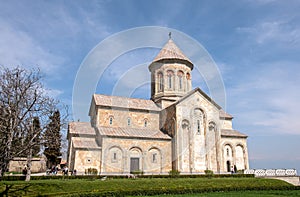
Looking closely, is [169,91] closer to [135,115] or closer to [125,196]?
[135,115]

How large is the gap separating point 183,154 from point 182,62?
44.8ft

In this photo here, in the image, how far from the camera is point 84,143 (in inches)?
1005

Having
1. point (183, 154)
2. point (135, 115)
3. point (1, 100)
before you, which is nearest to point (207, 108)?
point (183, 154)

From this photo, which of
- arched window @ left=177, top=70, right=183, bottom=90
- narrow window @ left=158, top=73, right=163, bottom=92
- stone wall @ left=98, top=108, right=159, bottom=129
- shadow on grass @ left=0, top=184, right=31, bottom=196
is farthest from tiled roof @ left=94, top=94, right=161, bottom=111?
shadow on grass @ left=0, top=184, right=31, bottom=196

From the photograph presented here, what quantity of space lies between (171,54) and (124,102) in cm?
1010

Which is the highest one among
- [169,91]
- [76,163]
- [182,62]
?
[182,62]

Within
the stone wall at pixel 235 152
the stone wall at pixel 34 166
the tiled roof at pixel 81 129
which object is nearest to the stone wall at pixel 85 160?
the tiled roof at pixel 81 129

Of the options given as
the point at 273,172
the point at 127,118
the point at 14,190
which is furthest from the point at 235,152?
the point at 14,190

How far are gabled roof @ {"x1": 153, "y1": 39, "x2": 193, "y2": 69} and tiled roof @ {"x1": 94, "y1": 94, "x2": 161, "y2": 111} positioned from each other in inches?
272

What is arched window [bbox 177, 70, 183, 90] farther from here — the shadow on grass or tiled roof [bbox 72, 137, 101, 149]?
the shadow on grass

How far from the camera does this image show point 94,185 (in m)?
16.5

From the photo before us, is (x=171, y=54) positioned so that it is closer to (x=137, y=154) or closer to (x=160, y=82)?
(x=160, y=82)

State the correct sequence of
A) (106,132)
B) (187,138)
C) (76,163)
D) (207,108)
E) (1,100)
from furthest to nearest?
(207,108)
(187,138)
(106,132)
(76,163)
(1,100)

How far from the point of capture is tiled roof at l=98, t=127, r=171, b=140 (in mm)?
26388
